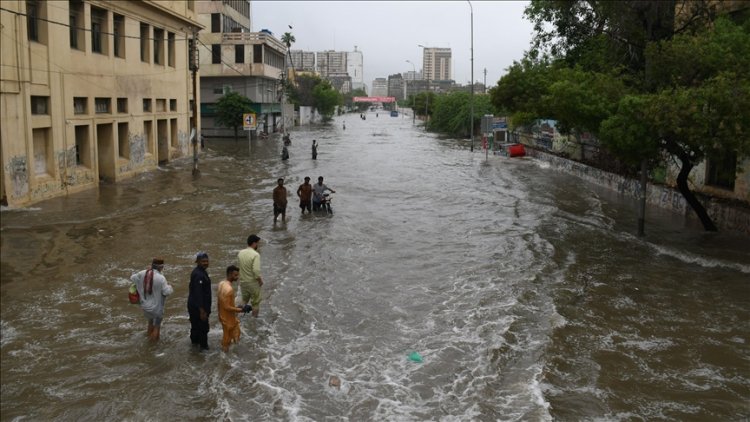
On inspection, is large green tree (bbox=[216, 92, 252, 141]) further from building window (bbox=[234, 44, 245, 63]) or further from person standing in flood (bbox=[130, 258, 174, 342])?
person standing in flood (bbox=[130, 258, 174, 342])

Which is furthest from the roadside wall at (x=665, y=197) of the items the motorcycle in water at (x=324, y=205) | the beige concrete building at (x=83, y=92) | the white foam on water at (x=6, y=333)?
the beige concrete building at (x=83, y=92)

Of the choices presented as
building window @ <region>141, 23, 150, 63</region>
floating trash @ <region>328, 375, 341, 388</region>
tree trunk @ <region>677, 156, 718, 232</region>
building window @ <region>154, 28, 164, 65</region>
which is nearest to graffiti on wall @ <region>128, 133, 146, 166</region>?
building window @ <region>141, 23, 150, 63</region>

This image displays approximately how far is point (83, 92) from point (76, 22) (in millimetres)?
2709

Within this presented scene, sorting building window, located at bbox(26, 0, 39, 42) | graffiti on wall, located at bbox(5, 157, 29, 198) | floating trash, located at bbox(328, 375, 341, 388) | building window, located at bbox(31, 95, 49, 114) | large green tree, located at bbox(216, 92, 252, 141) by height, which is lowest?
floating trash, located at bbox(328, 375, 341, 388)

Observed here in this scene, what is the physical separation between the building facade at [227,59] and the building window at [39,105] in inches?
1530

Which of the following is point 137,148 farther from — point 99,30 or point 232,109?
point 232,109

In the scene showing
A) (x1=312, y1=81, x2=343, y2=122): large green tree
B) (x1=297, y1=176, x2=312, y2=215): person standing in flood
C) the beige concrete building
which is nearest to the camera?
the beige concrete building

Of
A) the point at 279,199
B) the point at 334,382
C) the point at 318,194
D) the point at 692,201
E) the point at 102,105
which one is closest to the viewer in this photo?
the point at 334,382

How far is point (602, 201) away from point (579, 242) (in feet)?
28.7

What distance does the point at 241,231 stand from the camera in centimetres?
1862

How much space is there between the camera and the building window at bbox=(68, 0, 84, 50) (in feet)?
82.4

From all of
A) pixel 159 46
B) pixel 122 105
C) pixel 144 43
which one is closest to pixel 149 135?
pixel 122 105

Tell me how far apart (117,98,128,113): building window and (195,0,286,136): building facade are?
31032 millimetres

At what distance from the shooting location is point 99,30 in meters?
27.4
